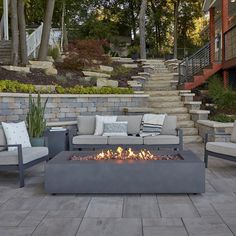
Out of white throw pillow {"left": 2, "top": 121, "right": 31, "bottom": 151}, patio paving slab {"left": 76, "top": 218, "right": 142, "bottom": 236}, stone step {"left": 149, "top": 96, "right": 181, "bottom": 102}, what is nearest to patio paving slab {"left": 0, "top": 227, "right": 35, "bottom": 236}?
patio paving slab {"left": 76, "top": 218, "right": 142, "bottom": 236}

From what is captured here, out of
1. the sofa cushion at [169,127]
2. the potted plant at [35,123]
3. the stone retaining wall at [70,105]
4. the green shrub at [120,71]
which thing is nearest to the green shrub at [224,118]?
the sofa cushion at [169,127]

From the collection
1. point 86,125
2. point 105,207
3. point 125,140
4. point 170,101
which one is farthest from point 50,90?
point 105,207

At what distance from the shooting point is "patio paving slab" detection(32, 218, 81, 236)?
3.50 m

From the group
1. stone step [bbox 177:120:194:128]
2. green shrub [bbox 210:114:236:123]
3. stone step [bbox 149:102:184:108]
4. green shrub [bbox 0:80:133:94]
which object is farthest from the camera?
stone step [bbox 149:102:184:108]

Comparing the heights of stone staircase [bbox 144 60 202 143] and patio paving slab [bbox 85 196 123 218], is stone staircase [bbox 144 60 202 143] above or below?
above

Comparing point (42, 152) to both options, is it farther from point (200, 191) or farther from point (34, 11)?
point (34, 11)

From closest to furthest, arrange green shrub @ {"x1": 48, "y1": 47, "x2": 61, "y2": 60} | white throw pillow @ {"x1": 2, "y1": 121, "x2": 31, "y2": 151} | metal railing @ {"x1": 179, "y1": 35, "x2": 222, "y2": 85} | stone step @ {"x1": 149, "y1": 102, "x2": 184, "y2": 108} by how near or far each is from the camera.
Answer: white throw pillow @ {"x1": 2, "y1": 121, "x2": 31, "y2": 151}, stone step @ {"x1": 149, "y1": 102, "x2": 184, "y2": 108}, metal railing @ {"x1": 179, "y1": 35, "x2": 222, "y2": 85}, green shrub @ {"x1": 48, "y1": 47, "x2": 61, "y2": 60}

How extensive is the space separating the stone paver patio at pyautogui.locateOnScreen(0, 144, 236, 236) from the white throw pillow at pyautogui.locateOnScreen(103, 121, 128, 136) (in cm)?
271

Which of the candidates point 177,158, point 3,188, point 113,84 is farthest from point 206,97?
point 3,188

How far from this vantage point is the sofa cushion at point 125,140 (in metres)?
7.38

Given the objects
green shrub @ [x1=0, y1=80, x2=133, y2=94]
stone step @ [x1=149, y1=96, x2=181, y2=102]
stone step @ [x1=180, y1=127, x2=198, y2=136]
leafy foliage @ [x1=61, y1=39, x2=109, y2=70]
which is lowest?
stone step @ [x1=180, y1=127, x2=198, y2=136]

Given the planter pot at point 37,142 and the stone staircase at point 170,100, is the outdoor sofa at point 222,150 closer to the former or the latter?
the planter pot at point 37,142

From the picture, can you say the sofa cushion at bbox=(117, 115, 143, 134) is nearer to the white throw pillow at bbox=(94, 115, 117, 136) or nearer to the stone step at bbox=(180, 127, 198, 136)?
the white throw pillow at bbox=(94, 115, 117, 136)

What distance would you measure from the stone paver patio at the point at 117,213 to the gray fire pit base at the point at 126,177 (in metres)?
0.10
